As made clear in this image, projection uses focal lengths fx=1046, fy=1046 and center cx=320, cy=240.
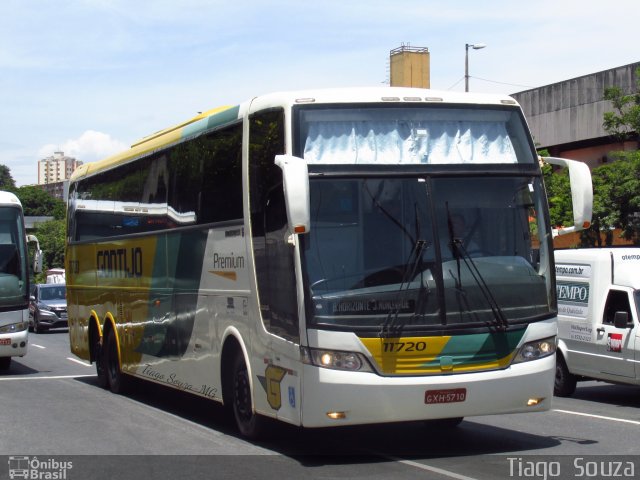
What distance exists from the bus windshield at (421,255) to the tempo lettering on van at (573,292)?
7168 millimetres

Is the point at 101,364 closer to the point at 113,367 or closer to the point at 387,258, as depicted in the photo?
the point at 113,367

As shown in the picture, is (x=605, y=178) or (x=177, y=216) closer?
Answer: (x=177, y=216)

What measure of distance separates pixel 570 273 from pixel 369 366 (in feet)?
29.0

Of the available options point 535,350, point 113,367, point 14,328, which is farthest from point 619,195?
point 535,350

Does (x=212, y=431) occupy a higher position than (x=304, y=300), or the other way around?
(x=304, y=300)

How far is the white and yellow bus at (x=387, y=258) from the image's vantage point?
29.6 ft

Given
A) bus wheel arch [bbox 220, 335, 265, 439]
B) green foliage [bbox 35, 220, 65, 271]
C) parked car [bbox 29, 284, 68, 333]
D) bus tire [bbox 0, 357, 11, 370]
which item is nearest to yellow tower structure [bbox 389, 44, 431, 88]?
parked car [bbox 29, 284, 68, 333]

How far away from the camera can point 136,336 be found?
50.1 ft

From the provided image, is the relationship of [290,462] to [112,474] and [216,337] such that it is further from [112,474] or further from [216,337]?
[216,337]

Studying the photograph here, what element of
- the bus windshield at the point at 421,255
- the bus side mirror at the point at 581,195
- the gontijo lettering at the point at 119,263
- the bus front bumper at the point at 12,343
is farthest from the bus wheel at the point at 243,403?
the bus front bumper at the point at 12,343

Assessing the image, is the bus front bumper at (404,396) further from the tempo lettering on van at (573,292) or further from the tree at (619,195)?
the tree at (619,195)

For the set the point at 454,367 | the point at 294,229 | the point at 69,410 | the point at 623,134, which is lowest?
the point at 69,410

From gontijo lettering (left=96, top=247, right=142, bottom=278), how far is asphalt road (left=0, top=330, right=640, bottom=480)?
193 centimetres

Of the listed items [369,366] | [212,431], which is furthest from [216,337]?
[369,366]
